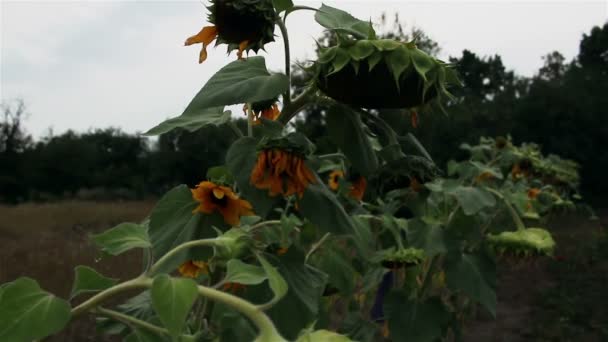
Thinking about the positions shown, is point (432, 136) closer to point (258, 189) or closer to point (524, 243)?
point (524, 243)

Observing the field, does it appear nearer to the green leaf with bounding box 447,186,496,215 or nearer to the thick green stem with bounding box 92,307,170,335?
the green leaf with bounding box 447,186,496,215

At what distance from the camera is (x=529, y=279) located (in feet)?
14.7

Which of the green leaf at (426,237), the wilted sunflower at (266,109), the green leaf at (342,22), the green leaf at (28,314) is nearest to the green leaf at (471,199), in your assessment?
the green leaf at (426,237)

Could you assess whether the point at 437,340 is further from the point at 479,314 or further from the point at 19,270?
the point at 19,270

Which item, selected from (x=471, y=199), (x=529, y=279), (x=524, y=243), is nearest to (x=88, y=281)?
(x=471, y=199)

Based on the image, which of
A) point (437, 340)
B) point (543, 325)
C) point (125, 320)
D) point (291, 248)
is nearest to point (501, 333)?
point (543, 325)

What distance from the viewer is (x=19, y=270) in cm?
449

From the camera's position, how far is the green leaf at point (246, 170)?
1.92ft

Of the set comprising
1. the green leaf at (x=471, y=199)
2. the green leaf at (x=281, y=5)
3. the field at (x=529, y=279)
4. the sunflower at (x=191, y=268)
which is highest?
the green leaf at (x=281, y=5)

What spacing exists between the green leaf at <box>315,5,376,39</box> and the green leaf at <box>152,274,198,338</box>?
281 millimetres

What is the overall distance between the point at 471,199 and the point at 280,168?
0.75 meters

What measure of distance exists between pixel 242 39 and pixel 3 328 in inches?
13.5

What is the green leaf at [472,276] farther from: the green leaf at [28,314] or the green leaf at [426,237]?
the green leaf at [28,314]

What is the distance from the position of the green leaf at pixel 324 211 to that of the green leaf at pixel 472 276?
75 cm
